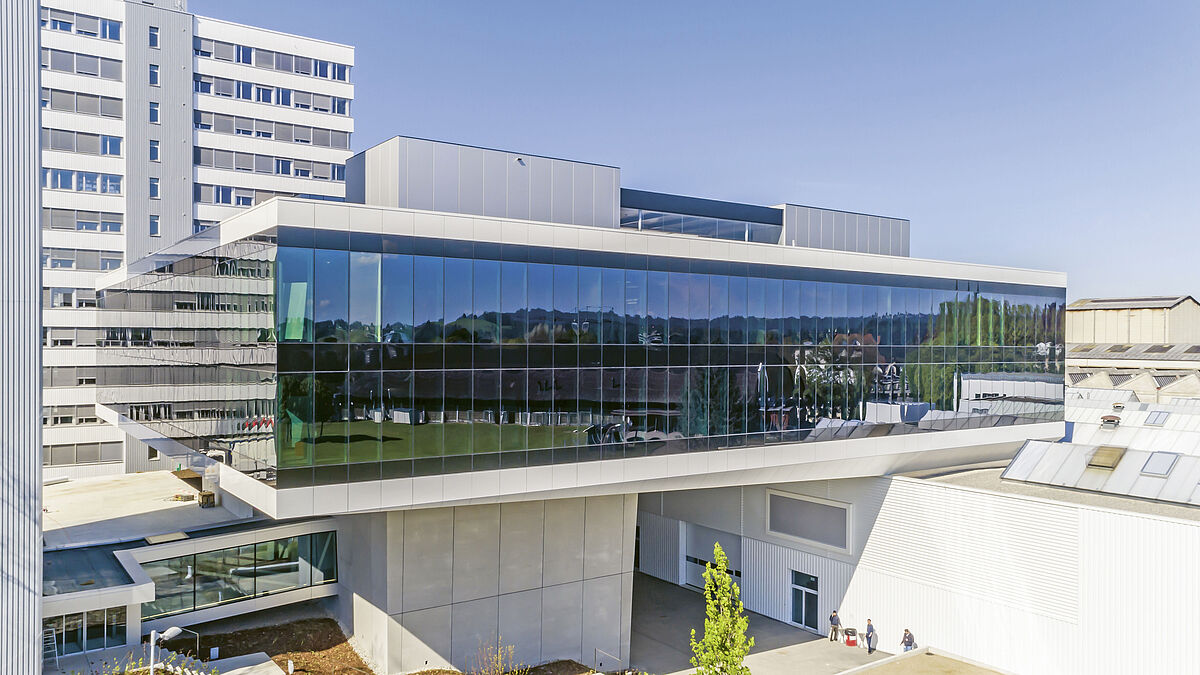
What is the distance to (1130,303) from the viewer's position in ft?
269

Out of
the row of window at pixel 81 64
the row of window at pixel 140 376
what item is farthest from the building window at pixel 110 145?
the row of window at pixel 140 376

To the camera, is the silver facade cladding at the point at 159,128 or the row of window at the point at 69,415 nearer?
the row of window at the point at 69,415

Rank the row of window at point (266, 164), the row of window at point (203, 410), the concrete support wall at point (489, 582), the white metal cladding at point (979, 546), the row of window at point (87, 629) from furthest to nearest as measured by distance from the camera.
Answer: the row of window at point (266, 164)
the white metal cladding at point (979, 546)
the concrete support wall at point (489, 582)
the row of window at point (87, 629)
the row of window at point (203, 410)

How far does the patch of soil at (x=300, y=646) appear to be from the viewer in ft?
72.0

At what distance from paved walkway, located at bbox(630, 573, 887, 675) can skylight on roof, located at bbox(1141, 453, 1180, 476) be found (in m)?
10.6

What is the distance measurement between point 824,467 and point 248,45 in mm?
39627

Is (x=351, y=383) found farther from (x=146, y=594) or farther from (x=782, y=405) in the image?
(x=782, y=405)

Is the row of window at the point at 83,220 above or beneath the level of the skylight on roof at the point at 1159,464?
above

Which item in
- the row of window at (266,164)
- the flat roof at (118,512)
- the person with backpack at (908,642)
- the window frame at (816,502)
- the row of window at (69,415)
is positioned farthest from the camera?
the row of window at (266,164)

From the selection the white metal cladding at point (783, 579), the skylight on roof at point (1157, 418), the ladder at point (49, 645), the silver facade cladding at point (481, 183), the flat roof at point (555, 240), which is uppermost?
the silver facade cladding at point (481, 183)

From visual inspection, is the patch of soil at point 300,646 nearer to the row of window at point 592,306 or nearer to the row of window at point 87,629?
the row of window at point 87,629

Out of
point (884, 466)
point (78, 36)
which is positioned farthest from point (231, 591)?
point (78, 36)

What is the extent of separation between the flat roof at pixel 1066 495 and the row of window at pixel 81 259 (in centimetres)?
4037

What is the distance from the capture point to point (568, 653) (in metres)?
24.9
